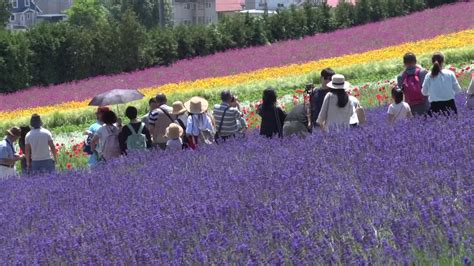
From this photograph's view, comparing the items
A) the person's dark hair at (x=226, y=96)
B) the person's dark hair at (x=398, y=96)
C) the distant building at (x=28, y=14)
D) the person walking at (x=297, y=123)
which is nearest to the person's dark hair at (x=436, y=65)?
the person's dark hair at (x=398, y=96)

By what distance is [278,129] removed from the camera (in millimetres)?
11406

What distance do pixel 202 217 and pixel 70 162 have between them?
10.9 meters

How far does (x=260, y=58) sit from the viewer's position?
3509cm

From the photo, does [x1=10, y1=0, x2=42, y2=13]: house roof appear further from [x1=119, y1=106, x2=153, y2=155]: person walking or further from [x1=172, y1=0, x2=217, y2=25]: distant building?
[x1=119, y1=106, x2=153, y2=155]: person walking

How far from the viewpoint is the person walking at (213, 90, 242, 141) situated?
12.0 metres

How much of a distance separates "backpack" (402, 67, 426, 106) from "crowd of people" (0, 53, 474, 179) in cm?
1

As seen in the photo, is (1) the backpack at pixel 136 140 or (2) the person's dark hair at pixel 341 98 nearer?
(2) the person's dark hair at pixel 341 98

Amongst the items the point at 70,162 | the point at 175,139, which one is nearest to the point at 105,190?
the point at 175,139

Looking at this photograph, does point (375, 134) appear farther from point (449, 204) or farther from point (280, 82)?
point (280, 82)

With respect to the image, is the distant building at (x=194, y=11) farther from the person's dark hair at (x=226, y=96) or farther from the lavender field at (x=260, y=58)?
the person's dark hair at (x=226, y=96)

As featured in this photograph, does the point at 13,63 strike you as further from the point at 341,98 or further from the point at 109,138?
the point at 341,98

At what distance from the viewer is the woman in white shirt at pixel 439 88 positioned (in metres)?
→ 10.6

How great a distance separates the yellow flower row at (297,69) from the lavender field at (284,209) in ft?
60.2

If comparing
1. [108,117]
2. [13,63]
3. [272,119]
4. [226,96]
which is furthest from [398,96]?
[13,63]
